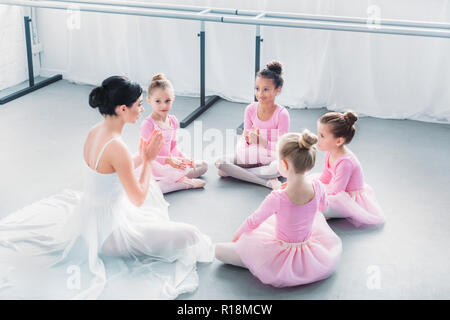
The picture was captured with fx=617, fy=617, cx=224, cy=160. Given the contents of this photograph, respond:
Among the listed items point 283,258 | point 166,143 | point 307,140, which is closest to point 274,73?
point 166,143

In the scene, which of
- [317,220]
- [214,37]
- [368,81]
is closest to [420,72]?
[368,81]

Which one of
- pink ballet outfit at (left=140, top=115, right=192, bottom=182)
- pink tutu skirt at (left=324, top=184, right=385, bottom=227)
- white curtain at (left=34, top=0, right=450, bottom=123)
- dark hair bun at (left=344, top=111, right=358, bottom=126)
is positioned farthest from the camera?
white curtain at (left=34, top=0, right=450, bottom=123)

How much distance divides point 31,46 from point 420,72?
2899 millimetres

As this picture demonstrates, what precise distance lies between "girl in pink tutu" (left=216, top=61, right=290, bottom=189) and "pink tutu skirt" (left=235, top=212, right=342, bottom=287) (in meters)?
0.78

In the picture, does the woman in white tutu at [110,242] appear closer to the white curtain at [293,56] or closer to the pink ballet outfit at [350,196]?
the pink ballet outfit at [350,196]

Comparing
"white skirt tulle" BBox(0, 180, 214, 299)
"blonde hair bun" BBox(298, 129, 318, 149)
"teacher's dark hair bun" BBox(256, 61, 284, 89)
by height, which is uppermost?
"teacher's dark hair bun" BBox(256, 61, 284, 89)

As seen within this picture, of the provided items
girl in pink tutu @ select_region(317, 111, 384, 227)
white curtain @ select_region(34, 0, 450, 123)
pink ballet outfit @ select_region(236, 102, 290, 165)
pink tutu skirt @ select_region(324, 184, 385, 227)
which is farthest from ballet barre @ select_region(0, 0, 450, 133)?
pink tutu skirt @ select_region(324, 184, 385, 227)

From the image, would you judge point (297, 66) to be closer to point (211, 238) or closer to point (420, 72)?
point (420, 72)

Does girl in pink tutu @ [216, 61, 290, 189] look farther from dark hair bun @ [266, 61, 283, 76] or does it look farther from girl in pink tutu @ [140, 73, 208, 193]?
girl in pink tutu @ [140, 73, 208, 193]

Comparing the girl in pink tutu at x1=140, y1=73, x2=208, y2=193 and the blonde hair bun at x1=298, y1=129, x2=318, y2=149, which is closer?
the blonde hair bun at x1=298, y1=129, x2=318, y2=149

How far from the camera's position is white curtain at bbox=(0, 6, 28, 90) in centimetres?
462

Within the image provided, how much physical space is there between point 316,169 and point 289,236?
3.63 ft

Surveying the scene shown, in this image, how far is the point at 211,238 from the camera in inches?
108

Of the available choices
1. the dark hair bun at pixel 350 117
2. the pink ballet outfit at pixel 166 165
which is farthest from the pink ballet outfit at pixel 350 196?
the pink ballet outfit at pixel 166 165
